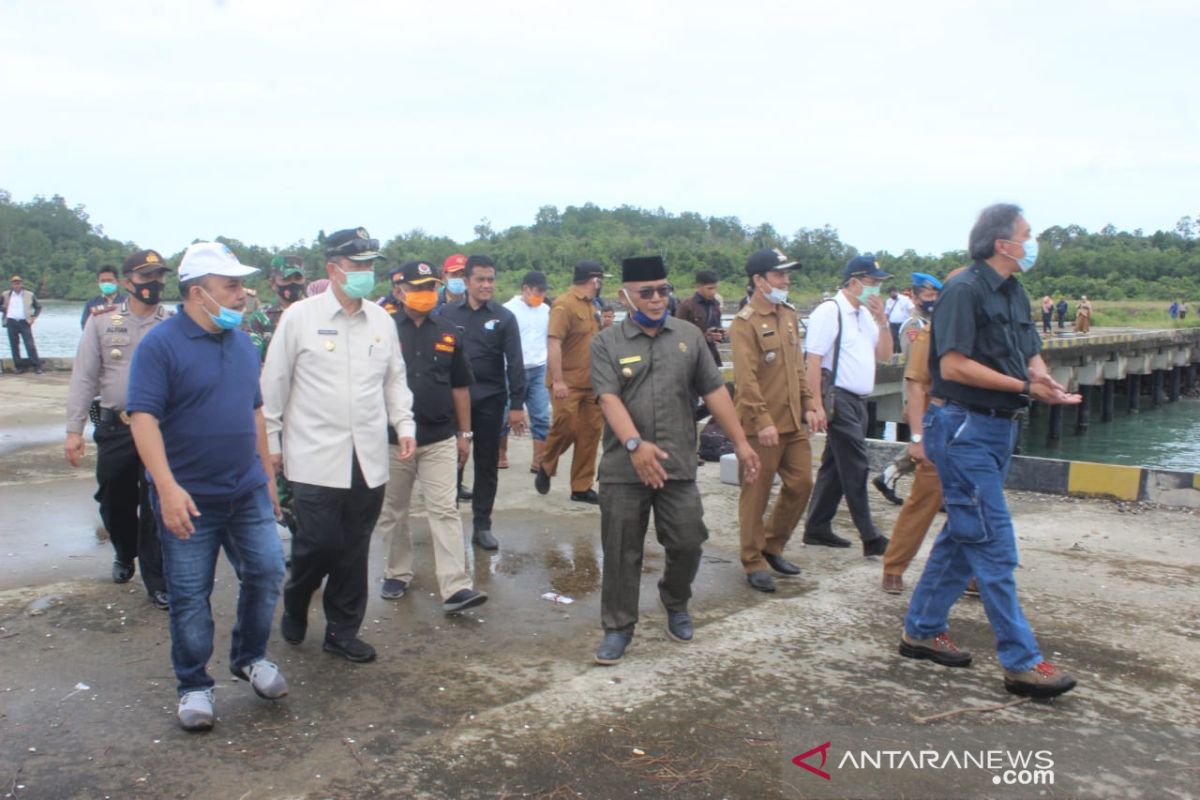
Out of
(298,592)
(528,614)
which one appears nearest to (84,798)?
(298,592)

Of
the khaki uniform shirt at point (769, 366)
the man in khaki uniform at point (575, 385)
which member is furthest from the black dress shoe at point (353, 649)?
the man in khaki uniform at point (575, 385)

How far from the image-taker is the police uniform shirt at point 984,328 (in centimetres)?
425

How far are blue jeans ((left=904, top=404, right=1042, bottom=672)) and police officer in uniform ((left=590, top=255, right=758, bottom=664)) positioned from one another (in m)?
0.98

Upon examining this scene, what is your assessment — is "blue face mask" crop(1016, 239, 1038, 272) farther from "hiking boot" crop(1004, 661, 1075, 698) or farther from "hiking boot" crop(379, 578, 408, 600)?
"hiking boot" crop(379, 578, 408, 600)

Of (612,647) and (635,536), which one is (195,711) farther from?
(635,536)

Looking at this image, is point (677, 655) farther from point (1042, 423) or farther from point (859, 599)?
point (1042, 423)

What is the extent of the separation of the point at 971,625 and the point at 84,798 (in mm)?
3993

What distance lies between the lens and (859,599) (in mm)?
5535

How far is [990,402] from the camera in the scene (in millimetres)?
4266

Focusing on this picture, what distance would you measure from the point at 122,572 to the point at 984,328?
→ 469cm

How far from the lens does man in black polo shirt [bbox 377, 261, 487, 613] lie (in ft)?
17.3

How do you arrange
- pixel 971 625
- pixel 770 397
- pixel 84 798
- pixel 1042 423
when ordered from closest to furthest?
1. pixel 84 798
2. pixel 971 625
3. pixel 770 397
4. pixel 1042 423

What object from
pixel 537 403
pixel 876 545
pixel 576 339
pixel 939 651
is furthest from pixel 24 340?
pixel 939 651

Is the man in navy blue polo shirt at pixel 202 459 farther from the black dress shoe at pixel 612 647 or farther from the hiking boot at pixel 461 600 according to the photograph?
the black dress shoe at pixel 612 647
